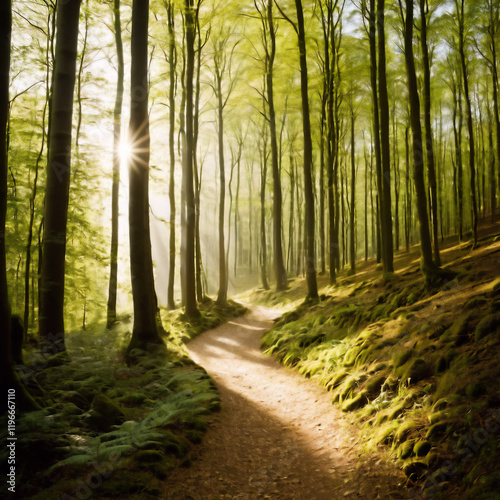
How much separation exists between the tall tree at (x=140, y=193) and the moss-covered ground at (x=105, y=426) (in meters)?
1.22

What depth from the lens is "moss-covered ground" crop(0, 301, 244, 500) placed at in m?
2.94

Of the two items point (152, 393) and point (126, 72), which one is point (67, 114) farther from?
point (126, 72)

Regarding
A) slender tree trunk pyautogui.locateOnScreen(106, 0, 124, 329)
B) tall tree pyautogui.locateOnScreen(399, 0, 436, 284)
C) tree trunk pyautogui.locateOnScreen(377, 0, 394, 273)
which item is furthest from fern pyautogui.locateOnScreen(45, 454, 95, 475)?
tree trunk pyautogui.locateOnScreen(377, 0, 394, 273)

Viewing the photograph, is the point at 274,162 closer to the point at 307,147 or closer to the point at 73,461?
the point at 307,147

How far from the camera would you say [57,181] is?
630 cm

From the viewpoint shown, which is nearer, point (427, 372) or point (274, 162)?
point (427, 372)

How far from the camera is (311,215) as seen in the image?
12.4 metres

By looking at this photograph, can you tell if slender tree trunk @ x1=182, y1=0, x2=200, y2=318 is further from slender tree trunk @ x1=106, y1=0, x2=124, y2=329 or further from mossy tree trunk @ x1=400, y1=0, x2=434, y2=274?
mossy tree trunk @ x1=400, y1=0, x2=434, y2=274

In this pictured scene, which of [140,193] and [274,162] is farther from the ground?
[274,162]

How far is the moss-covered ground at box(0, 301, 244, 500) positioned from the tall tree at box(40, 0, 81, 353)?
2.41 ft

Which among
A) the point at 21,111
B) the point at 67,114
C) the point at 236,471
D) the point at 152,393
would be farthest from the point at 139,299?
the point at 21,111

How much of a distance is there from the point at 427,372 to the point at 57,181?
6537 mm

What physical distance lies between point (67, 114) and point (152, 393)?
5.00m

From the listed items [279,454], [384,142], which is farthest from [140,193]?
[384,142]
